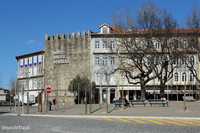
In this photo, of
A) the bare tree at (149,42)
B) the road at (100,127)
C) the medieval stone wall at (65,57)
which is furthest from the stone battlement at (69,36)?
the road at (100,127)

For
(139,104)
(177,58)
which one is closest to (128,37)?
(177,58)

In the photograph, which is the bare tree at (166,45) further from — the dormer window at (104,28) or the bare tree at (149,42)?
the dormer window at (104,28)

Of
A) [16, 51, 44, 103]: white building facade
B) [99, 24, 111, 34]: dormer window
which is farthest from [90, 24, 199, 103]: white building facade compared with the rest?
[16, 51, 44, 103]: white building facade

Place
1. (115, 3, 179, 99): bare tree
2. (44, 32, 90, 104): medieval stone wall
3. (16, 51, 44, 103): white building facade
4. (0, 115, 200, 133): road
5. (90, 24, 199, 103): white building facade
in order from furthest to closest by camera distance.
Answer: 1. (16, 51, 44, 103): white building facade
2. (44, 32, 90, 104): medieval stone wall
3. (90, 24, 199, 103): white building facade
4. (115, 3, 179, 99): bare tree
5. (0, 115, 200, 133): road

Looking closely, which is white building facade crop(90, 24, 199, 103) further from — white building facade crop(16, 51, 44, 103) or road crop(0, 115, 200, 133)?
road crop(0, 115, 200, 133)

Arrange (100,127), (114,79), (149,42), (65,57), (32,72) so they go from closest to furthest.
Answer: (100,127), (149,42), (114,79), (65,57), (32,72)

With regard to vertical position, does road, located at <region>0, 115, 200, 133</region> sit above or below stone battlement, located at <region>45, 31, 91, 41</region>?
below

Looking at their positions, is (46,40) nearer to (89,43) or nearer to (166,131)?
(89,43)

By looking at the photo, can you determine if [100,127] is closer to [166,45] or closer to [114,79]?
[166,45]

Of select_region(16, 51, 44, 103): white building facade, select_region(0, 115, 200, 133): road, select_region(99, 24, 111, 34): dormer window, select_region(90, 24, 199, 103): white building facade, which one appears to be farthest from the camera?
select_region(16, 51, 44, 103): white building facade

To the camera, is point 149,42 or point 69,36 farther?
point 69,36

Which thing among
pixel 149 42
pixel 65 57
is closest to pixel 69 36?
pixel 65 57

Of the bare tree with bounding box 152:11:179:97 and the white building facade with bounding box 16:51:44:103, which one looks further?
the white building facade with bounding box 16:51:44:103

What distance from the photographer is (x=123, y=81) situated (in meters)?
100
